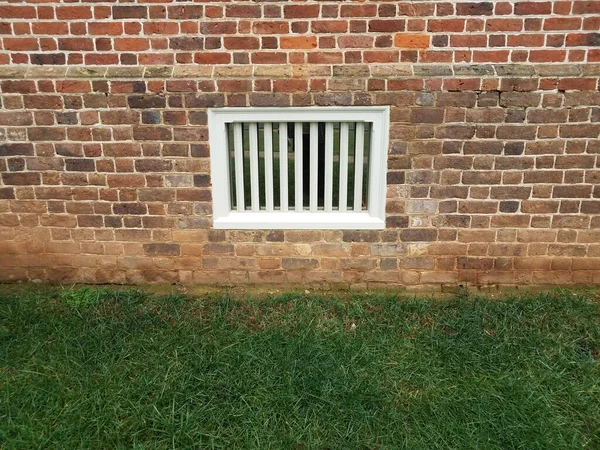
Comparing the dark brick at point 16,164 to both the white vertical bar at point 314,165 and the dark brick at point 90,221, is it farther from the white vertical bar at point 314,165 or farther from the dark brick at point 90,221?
the white vertical bar at point 314,165

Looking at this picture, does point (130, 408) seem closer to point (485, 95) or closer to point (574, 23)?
point (485, 95)

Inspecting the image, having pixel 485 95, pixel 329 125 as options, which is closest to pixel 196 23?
pixel 329 125

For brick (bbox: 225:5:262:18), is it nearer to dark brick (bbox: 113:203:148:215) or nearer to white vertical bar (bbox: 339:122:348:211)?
white vertical bar (bbox: 339:122:348:211)

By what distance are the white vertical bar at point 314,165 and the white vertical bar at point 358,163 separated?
291 millimetres

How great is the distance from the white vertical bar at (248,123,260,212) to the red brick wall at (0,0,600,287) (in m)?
0.24

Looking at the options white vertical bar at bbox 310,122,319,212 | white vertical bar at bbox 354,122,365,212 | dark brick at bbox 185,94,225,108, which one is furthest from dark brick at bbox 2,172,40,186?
white vertical bar at bbox 354,122,365,212

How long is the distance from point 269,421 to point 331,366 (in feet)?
1.76

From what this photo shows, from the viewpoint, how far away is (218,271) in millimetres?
4051

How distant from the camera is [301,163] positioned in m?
3.95

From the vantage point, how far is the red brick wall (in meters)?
3.55

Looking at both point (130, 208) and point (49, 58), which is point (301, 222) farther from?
point (49, 58)

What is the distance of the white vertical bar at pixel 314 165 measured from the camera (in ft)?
12.7

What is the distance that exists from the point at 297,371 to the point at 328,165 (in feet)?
5.25

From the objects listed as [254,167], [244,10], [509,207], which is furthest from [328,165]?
[509,207]
